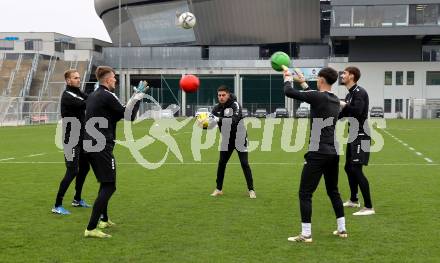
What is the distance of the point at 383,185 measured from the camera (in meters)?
14.0

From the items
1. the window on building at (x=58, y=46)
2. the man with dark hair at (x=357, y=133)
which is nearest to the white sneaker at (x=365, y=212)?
the man with dark hair at (x=357, y=133)

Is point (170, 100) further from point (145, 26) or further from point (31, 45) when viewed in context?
point (31, 45)

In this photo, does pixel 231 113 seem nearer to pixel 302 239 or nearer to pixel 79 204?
pixel 79 204

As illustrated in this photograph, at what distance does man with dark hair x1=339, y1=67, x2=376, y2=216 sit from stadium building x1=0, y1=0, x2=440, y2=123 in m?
55.9

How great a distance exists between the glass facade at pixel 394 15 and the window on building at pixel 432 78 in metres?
9.11

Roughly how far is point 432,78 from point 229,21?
31.4 metres

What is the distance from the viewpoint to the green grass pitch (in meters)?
7.62

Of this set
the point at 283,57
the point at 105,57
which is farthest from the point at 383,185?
the point at 105,57

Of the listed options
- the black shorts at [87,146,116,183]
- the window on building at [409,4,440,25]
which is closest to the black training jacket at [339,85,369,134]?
the black shorts at [87,146,116,183]

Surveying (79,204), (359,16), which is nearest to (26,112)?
(359,16)

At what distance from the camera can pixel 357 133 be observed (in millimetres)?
10453

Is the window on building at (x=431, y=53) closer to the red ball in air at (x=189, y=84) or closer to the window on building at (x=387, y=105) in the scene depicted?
the window on building at (x=387, y=105)

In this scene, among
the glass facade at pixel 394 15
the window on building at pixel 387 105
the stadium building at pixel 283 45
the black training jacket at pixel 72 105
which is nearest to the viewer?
the black training jacket at pixel 72 105

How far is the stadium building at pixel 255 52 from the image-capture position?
76.6 metres
